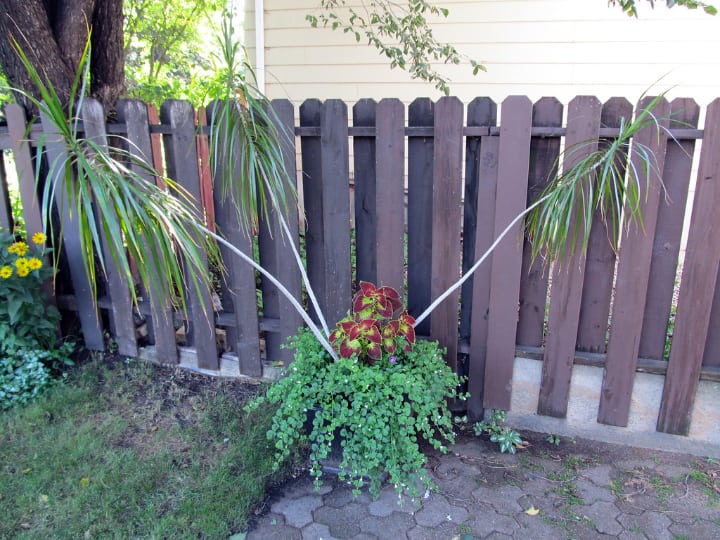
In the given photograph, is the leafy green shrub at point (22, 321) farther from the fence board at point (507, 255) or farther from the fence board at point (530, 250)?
the fence board at point (530, 250)

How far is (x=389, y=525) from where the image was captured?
2115mm

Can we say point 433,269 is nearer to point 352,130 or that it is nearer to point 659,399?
point 352,130

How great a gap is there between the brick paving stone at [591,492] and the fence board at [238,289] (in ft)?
5.76

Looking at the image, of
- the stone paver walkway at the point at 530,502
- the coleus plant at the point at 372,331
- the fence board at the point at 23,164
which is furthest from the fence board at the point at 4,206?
the stone paver walkway at the point at 530,502

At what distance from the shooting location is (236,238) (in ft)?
9.23

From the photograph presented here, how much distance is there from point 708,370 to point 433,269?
1317 millimetres

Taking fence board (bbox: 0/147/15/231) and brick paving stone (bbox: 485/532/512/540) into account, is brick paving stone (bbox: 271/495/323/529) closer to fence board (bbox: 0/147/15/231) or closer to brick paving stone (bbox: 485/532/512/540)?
brick paving stone (bbox: 485/532/512/540)

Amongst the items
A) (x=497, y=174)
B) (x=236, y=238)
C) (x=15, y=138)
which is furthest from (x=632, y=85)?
(x=15, y=138)

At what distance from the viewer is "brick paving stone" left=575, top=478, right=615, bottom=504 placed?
2.22 metres

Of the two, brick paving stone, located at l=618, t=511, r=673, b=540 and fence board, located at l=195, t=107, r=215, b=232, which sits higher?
fence board, located at l=195, t=107, r=215, b=232

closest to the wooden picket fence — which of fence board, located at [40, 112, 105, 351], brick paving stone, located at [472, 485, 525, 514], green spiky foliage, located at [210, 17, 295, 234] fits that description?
green spiky foliage, located at [210, 17, 295, 234]

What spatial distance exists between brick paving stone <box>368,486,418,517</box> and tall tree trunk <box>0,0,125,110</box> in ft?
9.38

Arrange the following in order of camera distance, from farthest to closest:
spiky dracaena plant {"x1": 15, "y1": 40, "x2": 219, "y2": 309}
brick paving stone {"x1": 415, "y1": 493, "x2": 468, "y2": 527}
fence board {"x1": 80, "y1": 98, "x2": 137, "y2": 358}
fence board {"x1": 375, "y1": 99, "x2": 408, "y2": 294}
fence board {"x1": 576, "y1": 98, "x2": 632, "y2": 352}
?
fence board {"x1": 80, "y1": 98, "x2": 137, "y2": 358}
fence board {"x1": 375, "y1": 99, "x2": 408, "y2": 294}
fence board {"x1": 576, "y1": 98, "x2": 632, "y2": 352}
brick paving stone {"x1": 415, "y1": 493, "x2": 468, "y2": 527}
spiky dracaena plant {"x1": 15, "y1": 40, "x2": 219, "y2": 309}

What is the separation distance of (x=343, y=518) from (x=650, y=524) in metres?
1.23
